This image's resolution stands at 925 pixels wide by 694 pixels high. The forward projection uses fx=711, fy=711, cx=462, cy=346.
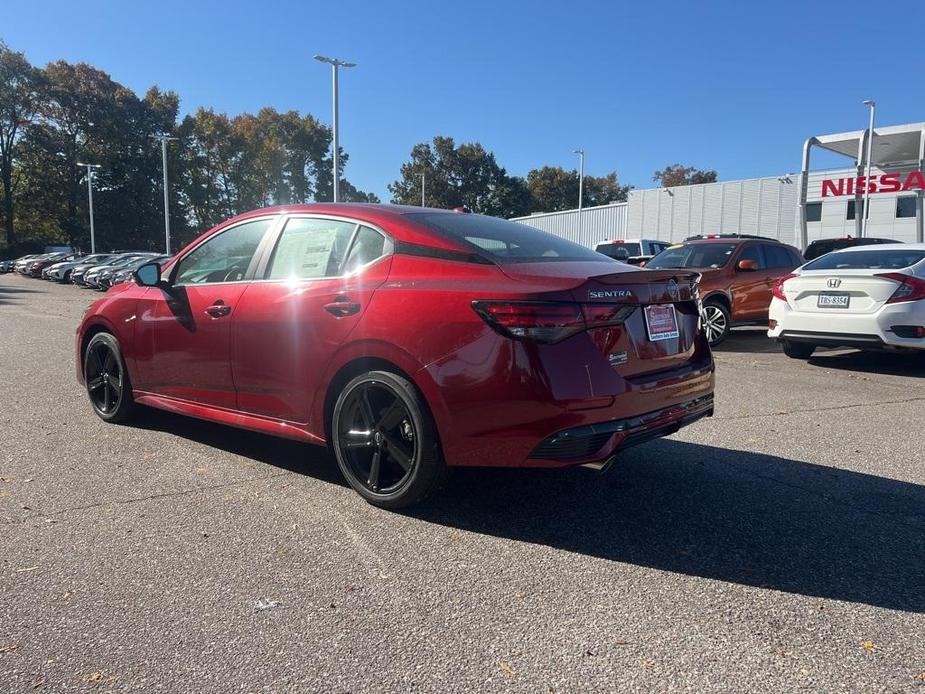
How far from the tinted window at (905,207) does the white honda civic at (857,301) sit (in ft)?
94.6

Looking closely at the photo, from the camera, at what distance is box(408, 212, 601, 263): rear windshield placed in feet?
12.1

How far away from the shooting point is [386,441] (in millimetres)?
3650

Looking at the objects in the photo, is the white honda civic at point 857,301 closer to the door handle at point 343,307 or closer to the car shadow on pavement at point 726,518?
the car shadow on pavement at point 726,518

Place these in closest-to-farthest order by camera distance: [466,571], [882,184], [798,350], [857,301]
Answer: [466,571] < [857,301] < [798,350] < [882,184]

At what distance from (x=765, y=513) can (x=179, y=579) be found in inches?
113

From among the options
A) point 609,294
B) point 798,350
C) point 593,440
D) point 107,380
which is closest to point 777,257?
point 798,350

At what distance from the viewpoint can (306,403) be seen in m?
3.94

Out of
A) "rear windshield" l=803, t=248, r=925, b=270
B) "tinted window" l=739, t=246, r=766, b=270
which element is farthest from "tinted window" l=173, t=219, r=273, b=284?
"tinted window" l=739, t=246, r=766, b=270

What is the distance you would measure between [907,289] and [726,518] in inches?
218

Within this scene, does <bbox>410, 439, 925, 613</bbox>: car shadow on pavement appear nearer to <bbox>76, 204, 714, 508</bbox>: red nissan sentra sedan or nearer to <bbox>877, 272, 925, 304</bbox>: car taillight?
<bbox>76, 204, 714, 508</bbox>: red nissan sentra sedan

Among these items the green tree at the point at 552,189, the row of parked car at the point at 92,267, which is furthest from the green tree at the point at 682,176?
the row of parked car at the point at 92,267

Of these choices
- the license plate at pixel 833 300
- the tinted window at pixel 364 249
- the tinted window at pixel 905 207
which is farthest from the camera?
the tinted window at pixel 905 207

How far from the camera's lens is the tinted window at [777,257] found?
11.4m

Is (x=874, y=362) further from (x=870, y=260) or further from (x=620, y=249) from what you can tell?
(x=620, y=249)
